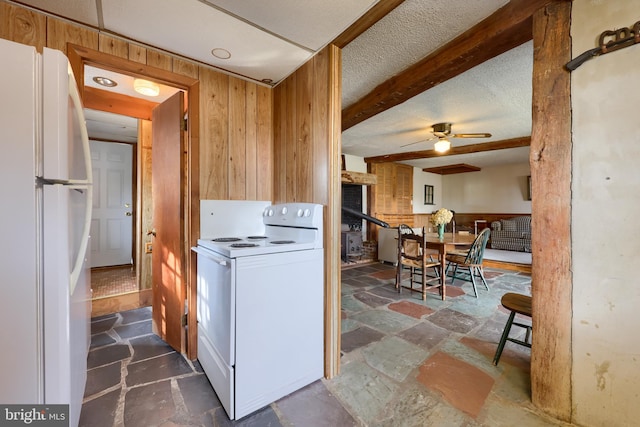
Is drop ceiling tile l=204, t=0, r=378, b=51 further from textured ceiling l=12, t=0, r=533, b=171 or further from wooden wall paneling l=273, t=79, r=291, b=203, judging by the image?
wooden wall paneling l=273, t=79, r=291, b=203

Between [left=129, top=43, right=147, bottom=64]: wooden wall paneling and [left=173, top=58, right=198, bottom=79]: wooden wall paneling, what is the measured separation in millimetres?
175

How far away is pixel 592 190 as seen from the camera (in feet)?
3.98

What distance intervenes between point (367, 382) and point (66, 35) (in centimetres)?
275

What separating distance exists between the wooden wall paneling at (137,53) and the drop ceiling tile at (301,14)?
0.69m

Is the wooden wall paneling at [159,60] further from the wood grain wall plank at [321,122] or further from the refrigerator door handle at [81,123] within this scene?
the wood grain wall plank at [321,122]

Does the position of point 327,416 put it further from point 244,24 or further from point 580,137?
point 244,24

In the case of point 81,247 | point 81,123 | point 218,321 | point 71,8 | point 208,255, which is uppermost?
point 71,8

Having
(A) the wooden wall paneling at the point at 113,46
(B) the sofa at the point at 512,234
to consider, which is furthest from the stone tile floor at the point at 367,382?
(B) the sofa at the point at 512,234

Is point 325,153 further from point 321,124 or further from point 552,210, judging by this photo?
point 552,210

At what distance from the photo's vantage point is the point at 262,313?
141cm

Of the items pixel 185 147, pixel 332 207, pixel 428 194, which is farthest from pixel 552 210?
pixel 428 194

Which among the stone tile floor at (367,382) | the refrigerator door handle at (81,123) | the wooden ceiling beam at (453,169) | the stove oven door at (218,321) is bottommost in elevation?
the stone tile floor at (367,382)

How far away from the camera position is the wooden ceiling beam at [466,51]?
149 cm

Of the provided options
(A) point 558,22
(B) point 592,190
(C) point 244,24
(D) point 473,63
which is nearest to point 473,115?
(D) point 473,63
